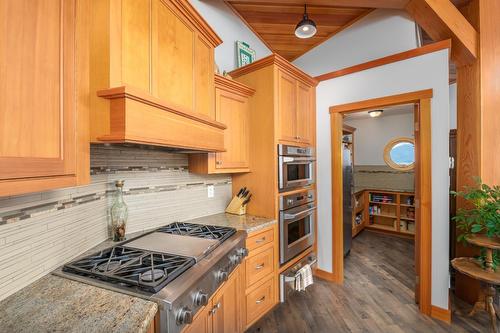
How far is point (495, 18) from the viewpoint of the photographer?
7.02 ft

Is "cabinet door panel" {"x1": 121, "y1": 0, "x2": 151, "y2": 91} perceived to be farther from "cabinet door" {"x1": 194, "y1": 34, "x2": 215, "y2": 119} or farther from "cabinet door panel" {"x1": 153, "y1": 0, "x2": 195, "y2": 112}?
"cabinet door" {"x1": 194, "y1": 34, "x2": 215, "y2": 119}

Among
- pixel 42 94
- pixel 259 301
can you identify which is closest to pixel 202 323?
pixel 259 301

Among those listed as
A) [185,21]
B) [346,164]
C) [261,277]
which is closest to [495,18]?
[346,164]

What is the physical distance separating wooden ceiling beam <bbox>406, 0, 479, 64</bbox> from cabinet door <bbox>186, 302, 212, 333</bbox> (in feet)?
8.94

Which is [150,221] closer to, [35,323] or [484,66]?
[35,323]

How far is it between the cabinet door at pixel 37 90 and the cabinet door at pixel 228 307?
3.45 ft

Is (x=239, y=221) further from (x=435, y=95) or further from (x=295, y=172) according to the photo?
(x=435, y=95)

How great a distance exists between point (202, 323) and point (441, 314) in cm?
222

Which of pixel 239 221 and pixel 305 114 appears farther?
pixel 305 114

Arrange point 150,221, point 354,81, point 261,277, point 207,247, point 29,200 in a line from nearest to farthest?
point 29,200, point 207,247, point 150,221, point 261,277, point 354,81

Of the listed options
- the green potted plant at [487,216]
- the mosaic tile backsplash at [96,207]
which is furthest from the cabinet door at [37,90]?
the green potted plant at [487,216]

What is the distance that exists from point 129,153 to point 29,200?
0.70m

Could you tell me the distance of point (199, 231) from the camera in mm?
1680

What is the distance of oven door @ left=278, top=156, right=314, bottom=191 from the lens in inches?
86.8
